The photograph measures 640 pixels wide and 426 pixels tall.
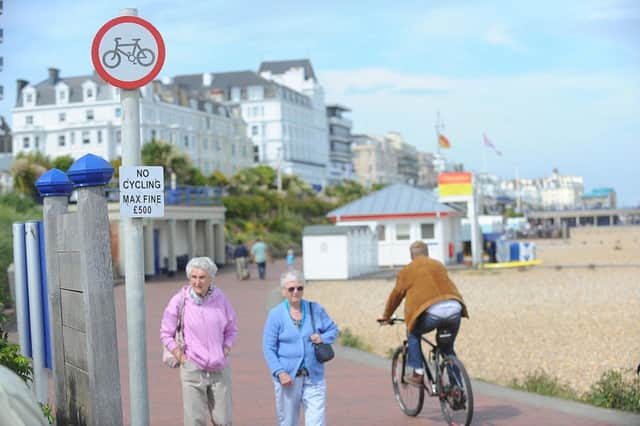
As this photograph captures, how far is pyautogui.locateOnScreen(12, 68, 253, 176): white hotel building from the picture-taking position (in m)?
88.4

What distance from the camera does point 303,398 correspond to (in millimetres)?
6859

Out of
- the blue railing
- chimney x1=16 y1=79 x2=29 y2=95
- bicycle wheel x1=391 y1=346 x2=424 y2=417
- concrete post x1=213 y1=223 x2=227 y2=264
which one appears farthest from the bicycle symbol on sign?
chimney x1=16 y1=79 x2=29 y2=95

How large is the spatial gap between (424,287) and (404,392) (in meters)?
1.16

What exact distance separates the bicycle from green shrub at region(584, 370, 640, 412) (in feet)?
5.27

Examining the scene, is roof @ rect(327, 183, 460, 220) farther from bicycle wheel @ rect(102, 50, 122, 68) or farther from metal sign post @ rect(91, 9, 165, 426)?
bicycle wheel @ rect(102, 50, 122, 68)

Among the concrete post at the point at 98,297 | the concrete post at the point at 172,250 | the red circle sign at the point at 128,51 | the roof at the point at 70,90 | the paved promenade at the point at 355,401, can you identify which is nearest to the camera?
the red circle sign at the point at 128,51

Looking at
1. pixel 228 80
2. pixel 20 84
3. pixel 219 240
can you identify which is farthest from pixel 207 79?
pixel 219 240

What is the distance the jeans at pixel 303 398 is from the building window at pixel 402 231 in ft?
110

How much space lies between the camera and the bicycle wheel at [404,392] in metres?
8.99

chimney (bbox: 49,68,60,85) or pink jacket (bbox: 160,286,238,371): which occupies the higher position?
chimney (bbox: 49,68,60,85)

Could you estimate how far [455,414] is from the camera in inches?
324

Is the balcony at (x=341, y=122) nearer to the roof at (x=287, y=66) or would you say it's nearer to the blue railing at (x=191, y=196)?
the roof at (x=287, y=66)

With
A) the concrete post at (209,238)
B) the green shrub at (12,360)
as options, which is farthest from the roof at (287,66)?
the green shrub at (12,360)

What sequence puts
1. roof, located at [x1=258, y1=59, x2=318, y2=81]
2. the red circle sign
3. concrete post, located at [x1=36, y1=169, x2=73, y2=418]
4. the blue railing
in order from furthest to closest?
roof, located at [x1=258, y1=59, x2=318, y2=81] < the blue railing < concrete post, located at [x1=36, y1=169, x2=73, y2=418] < the red circle sign
